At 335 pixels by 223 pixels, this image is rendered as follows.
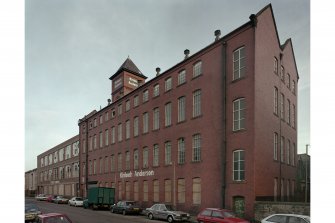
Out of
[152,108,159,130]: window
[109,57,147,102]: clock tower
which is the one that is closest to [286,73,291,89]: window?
[152,108,159,130]: window

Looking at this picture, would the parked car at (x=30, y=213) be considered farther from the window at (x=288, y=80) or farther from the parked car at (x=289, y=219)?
the window at (x=288, y=80)

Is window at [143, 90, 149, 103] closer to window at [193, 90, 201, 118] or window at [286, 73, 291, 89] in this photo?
window at [193, 90, 201, 118]

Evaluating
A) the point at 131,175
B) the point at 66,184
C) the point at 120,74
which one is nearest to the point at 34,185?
the point at 66,184

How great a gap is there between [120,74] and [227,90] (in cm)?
3018

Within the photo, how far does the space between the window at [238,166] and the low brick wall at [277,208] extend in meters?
2.68

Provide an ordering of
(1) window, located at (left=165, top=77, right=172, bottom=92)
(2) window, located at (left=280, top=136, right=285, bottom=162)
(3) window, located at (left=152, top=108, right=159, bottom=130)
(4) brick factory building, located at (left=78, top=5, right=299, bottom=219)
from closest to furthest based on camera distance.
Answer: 1. (4) brick factory building, located at (left=78, top=5, right=299, bottom=219)
2. (2) window, located at (left=280, top=136, right=285, bottom=162)
3. (1) window, located at (left=165, top=77, right=172, bottom=92)
4. (3) window, located at (left=152, top=108, right=159, bottom=130)

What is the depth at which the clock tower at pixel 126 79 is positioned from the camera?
5325 cm

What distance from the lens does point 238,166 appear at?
25781 mm

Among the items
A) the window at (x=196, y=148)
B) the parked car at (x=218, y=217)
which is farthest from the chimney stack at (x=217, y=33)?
the parked car at (x=218, y=217)

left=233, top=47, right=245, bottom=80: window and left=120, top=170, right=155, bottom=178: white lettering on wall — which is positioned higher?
left=233, top=47, right=245, bottom=80: window

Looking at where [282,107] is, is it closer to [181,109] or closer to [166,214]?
[181,109]

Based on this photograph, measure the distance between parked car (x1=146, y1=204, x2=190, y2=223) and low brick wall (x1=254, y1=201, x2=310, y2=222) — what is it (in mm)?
5598

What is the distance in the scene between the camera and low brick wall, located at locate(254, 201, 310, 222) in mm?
20469

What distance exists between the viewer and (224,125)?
27.4m
